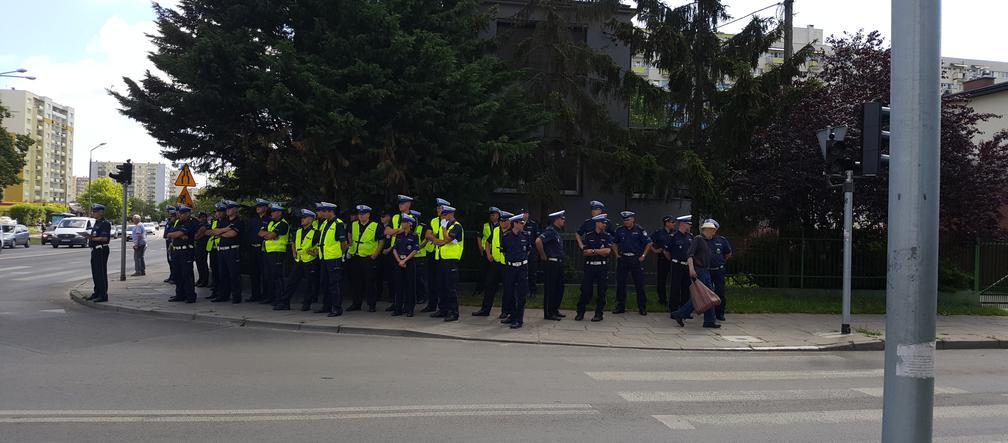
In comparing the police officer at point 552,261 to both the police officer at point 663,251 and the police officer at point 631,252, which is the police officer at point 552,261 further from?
the police officer at point 663,251

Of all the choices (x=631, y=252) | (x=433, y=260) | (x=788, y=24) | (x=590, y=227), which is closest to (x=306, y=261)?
(x=433, y=260)

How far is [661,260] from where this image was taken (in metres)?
14.2

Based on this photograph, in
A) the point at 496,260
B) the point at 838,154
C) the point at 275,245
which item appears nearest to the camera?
the point at 838,154

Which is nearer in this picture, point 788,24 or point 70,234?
point 788,24

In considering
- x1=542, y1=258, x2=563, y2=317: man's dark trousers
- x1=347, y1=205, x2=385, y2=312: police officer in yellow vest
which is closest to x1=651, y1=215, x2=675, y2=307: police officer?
x1=542, y1=258, x2=563, y2=317: man's dark trousers

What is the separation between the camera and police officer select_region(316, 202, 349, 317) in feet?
40.1

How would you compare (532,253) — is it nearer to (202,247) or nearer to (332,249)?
(332,249)

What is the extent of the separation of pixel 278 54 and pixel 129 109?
142 inches

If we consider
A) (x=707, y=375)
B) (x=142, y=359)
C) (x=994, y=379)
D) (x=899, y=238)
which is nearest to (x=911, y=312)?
(x=899, y=238)

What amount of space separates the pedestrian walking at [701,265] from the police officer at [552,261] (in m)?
2.18

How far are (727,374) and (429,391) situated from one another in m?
3.78

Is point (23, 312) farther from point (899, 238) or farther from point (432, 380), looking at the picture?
point (899, 238)

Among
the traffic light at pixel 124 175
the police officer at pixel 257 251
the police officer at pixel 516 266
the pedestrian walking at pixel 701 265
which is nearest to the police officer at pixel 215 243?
the police officer at pixel 257 251

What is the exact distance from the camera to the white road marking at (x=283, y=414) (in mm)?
5715
